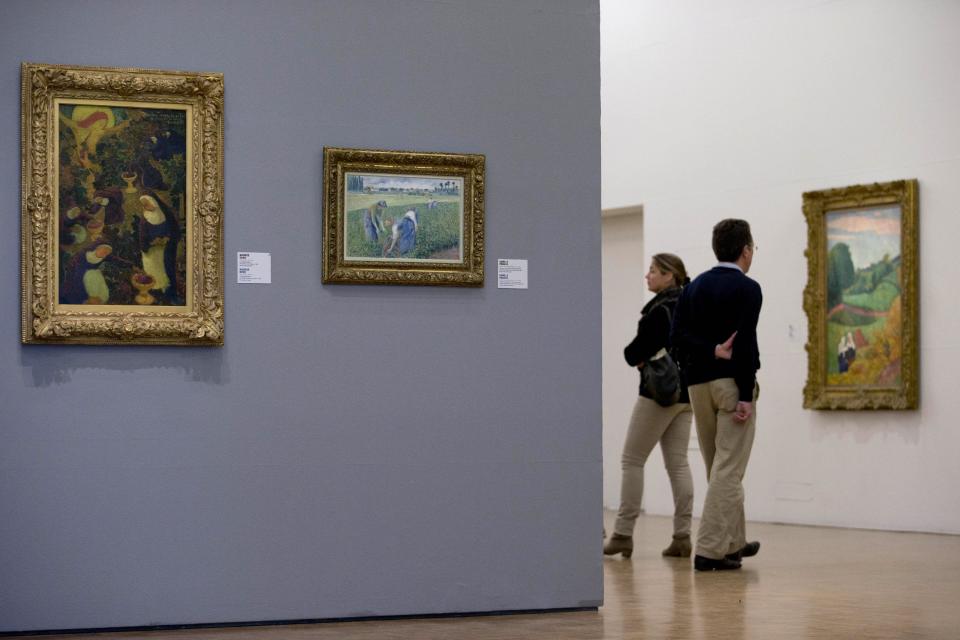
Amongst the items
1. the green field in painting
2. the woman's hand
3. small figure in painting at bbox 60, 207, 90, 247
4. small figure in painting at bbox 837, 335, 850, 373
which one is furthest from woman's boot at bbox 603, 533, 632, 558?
small figure in painting at bbox 60, 207, 90, 247

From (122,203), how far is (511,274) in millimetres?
1711

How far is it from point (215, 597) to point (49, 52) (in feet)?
7.62

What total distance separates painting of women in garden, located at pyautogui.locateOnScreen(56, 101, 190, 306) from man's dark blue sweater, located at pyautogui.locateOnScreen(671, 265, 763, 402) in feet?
10.2

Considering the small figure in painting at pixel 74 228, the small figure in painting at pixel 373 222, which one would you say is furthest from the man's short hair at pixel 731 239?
the small figure in painting at pixel 74 228

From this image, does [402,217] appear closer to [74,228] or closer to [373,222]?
[373,222]

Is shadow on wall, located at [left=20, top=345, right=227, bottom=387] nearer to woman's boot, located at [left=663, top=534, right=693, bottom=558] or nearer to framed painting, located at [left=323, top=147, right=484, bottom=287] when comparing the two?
framed painting, located at [left=323, top=147, right=484, bottom=287]

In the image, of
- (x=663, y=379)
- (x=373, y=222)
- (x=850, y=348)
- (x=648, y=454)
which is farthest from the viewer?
(x=850, y=348)

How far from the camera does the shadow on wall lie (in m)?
5.77

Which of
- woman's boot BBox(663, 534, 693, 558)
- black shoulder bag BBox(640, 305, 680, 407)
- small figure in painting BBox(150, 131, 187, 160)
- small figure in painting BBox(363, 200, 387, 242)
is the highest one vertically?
small figure in painting BBox(150, 131, 187, 160)

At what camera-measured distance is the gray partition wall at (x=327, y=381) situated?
19.0ft

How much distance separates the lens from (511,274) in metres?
6.40

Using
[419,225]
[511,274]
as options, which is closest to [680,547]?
[511,274]

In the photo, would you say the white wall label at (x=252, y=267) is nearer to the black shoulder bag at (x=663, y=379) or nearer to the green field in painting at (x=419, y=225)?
the green field in painting at (x=419, y=225)

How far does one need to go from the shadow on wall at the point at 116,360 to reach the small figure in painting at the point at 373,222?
2.65 ft
